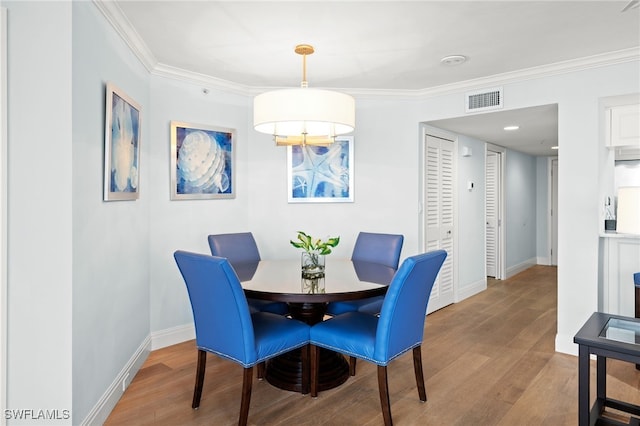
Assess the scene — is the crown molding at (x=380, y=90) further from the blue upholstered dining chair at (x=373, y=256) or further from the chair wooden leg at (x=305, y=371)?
the chair wooden leg at (x=305, y=371)

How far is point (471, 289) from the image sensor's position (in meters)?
5.40

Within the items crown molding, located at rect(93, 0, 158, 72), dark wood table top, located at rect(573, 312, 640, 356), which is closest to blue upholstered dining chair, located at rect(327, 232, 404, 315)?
dark wood table top, located at rect(573, 312, 640, 356)

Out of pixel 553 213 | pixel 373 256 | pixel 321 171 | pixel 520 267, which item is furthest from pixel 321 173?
pixel 553 213

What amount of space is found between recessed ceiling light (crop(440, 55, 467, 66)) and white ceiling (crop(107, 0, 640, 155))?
0.20 feet

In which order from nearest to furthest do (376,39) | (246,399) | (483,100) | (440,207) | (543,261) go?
(246,399)
(376,39)
(483,100)
(440,207)
(543,261)

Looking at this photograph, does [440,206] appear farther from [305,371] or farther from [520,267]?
[520,267]

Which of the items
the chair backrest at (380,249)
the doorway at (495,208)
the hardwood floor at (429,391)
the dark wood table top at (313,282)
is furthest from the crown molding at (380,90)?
the doorway at (495,208)

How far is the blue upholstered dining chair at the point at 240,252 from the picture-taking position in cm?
321

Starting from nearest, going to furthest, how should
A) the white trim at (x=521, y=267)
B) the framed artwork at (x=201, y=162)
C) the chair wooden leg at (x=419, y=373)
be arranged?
the chair wooden leg at (x=419, y=373)
the framed artwork at (x=201, y=162)
the white trim at (x=521, y=267)

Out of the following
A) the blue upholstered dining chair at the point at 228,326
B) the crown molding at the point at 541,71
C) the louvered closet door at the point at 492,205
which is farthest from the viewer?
the louvered closet door at the point at 492,205

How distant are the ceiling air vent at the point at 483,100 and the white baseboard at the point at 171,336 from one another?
131 inches

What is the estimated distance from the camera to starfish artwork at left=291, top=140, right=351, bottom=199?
4.24 metres

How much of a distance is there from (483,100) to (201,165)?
105 inches

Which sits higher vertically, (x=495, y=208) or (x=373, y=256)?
(x=495, y=208)
